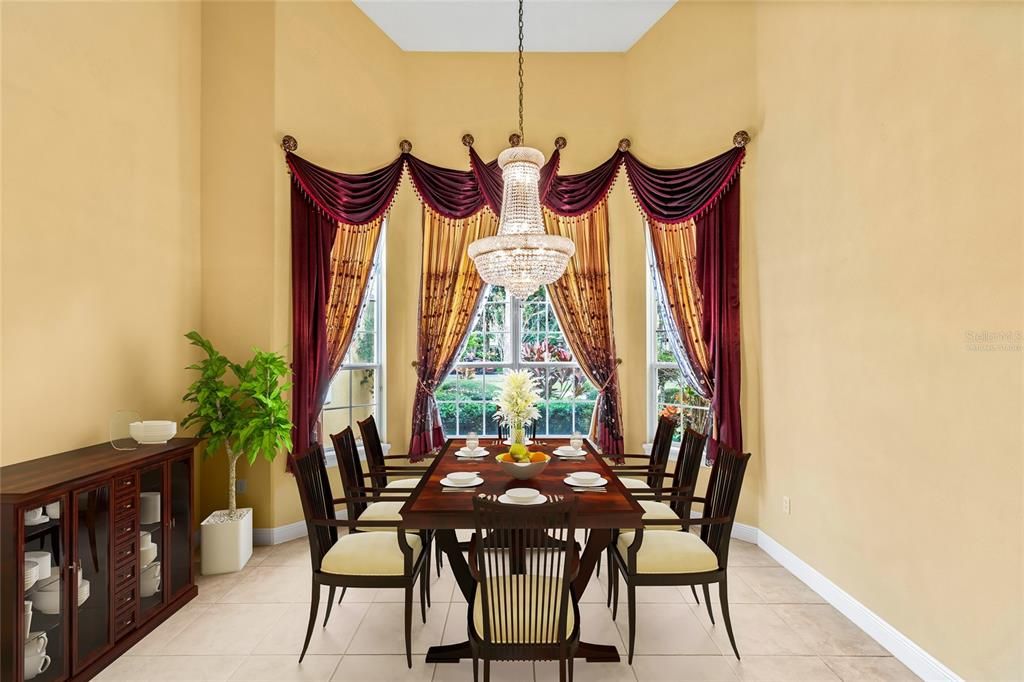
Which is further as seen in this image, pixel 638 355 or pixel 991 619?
pixel 638 355

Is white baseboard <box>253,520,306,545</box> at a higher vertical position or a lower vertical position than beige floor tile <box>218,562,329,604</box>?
higher

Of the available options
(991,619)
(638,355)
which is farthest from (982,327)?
(638,355)

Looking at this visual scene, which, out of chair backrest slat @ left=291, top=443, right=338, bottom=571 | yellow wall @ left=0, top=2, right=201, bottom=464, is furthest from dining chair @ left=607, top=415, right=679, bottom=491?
yellow wall @ left=0, top=2, right=201, bottom=464

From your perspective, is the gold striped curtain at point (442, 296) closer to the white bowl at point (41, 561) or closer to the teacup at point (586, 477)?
the teacup at point (586, 477)

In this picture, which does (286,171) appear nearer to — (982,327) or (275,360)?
(275,360)

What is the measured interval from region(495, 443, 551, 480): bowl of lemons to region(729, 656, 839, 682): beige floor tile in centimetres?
129

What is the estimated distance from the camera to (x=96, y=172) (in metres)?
2.99

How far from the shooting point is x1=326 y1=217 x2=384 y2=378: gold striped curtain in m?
4.37

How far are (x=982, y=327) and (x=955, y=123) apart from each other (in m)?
0.89

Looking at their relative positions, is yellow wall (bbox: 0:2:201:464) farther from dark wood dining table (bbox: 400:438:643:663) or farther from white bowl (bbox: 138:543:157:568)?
dark wood dining table (bbox: 400:438:643:663)

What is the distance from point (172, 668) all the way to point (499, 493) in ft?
5.70

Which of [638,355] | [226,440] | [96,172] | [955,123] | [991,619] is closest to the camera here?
[991,619]

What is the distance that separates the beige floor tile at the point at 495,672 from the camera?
2.38 m

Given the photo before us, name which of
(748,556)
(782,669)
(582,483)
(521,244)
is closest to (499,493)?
(582,483)
